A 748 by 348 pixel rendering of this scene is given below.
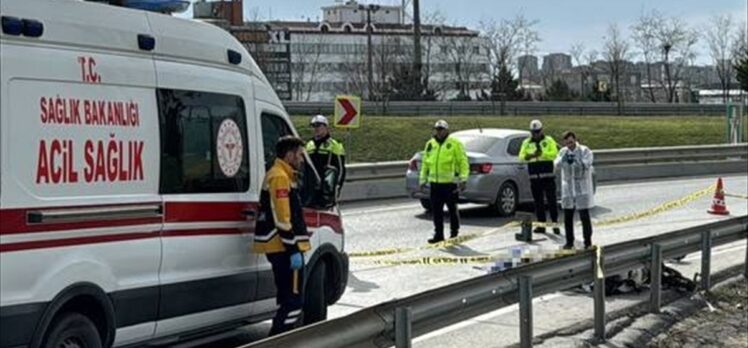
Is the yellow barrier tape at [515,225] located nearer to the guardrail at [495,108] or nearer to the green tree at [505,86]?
the guardrail at [495,108]

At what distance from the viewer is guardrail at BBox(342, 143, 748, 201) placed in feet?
69.9

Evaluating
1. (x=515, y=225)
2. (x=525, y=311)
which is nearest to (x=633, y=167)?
(x=515, y=225)

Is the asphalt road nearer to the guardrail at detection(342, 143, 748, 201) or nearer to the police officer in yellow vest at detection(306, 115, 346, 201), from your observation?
the guardrail at detection(342, 143, 748, 201)

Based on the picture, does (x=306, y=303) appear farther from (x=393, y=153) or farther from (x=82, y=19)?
(x=393, y=153)

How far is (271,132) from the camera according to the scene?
26.0 ft

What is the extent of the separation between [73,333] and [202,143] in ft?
5.30

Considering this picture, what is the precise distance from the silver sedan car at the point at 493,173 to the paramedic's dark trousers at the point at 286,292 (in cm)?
1026

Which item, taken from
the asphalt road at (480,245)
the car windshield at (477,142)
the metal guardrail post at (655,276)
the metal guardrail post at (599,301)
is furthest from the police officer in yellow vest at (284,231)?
the car windshield at (477,142)

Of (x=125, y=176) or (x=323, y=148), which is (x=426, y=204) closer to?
(x=323, y=148)

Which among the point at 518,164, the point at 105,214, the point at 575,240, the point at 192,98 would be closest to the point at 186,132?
the point at 192,98

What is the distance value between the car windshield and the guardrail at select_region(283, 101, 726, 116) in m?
27.8

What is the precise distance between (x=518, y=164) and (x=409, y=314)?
40.9 ft

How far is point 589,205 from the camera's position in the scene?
13.3 metres

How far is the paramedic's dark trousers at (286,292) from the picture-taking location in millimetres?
7406
